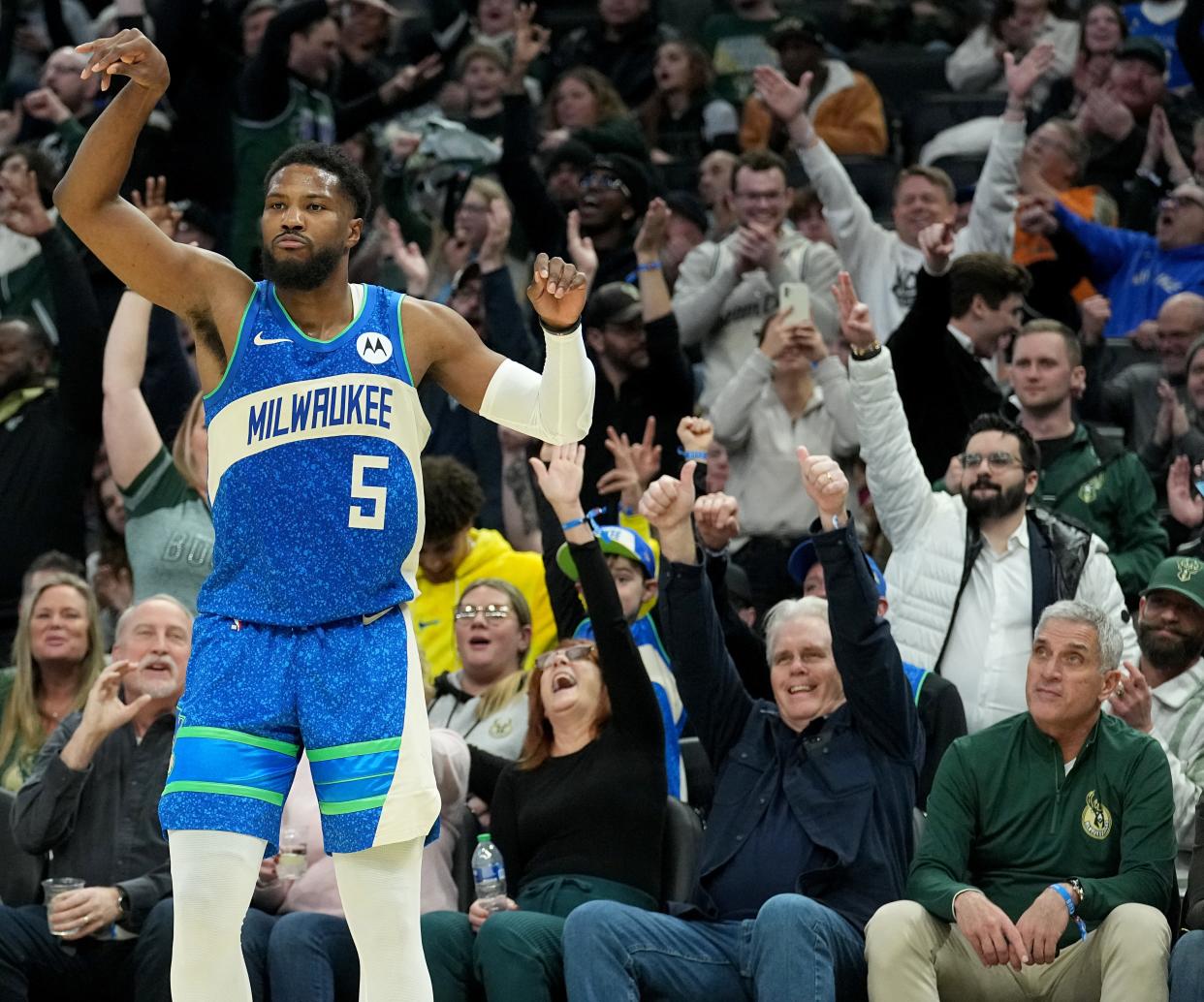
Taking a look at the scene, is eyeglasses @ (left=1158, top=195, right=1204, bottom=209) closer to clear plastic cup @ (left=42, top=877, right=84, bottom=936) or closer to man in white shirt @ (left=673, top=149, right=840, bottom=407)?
man in white shirt @ (left=673, top=149, right=840, bottom=407)

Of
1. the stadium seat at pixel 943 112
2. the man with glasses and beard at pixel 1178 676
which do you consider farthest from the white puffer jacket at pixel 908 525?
the stadium seat at pixel 943 112

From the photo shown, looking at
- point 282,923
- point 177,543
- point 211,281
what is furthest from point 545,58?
point 211,281

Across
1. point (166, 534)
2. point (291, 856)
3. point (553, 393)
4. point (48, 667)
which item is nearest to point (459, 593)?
point (166, 534)

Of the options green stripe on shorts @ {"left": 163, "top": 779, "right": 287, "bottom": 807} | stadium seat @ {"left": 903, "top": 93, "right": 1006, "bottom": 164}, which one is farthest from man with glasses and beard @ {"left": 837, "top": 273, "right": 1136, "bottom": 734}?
stadium seat @ {"left": 903, "top": 93, "right": 1006, "bottom": 164}

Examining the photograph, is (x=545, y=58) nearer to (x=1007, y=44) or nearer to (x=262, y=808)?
(x=1007, y=44)

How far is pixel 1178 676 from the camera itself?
234 inches

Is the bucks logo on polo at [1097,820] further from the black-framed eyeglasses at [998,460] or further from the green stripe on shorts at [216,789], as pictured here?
the green stripe on shorts at [216,789]

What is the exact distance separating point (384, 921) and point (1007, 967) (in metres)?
2.02

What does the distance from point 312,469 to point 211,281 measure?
Result: 1.37 ft

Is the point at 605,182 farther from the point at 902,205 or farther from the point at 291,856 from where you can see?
the point at 291,856

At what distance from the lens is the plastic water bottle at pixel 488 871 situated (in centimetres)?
559

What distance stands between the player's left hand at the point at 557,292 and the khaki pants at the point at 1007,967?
2.00 meters

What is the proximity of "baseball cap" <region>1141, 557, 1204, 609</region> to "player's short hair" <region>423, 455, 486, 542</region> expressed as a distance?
7.43 ft

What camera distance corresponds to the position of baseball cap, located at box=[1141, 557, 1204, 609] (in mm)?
5988
